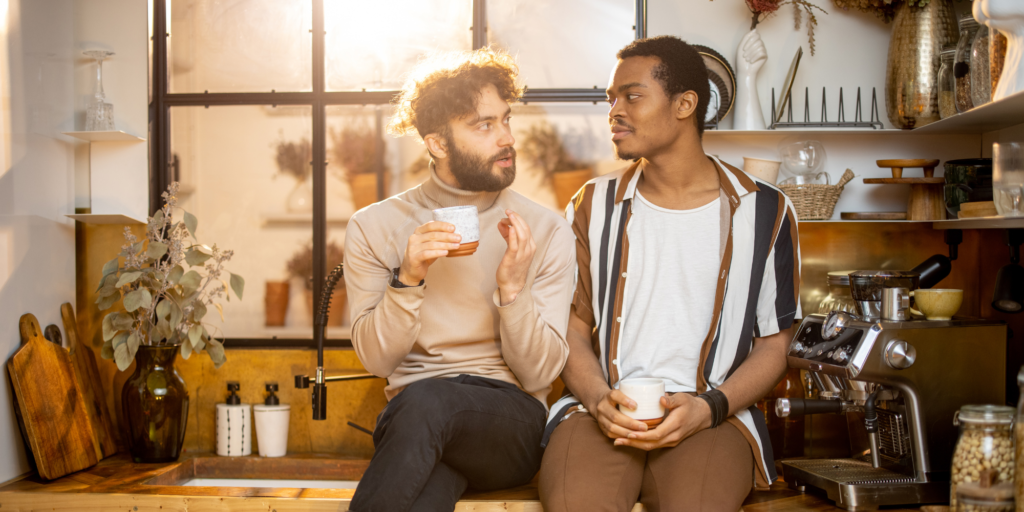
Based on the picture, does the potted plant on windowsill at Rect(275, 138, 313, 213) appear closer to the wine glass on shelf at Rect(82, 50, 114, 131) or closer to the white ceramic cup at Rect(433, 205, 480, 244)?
the wine glass on shelf at Rect(82, 50, 114, 131)

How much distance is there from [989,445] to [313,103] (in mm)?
2231

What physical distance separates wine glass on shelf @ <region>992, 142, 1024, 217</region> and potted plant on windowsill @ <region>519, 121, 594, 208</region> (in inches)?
48.4

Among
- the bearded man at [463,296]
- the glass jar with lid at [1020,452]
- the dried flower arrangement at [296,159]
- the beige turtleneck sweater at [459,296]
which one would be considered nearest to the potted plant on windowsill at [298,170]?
the dried flower arrangement at [296,159]

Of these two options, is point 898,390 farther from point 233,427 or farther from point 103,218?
point 103,218

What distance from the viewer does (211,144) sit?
8.87 feet

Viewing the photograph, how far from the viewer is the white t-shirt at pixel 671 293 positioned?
1999mm

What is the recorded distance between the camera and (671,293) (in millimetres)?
2033

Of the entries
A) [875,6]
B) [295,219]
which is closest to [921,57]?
[875,6]

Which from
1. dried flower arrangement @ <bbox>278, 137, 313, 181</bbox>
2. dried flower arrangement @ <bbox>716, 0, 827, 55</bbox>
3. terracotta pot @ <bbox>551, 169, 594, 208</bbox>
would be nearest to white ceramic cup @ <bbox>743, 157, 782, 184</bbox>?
dried flower arrangement @ <bbox>716, 0, 827, 55</bbox>

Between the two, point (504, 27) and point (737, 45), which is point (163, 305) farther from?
point (737, 45)

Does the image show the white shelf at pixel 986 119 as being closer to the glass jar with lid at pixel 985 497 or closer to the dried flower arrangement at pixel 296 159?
the glass jar with lid at pixel 985 497

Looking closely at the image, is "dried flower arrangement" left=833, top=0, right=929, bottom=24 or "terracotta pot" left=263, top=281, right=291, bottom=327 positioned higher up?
"dried flower arrangement" left=833, top=0, right=929, bottom=24

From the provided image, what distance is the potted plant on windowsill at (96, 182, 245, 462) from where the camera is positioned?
2.36 meters

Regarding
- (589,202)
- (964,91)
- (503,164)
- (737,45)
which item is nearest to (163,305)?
(503,164)
